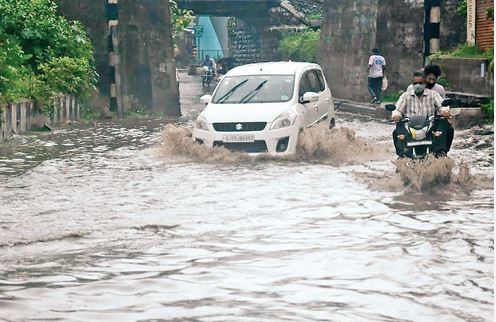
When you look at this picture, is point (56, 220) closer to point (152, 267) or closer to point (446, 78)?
point (152, 267)

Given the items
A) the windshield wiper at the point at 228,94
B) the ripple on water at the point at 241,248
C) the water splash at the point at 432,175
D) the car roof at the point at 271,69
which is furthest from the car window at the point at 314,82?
the water splash at the point at 432,175

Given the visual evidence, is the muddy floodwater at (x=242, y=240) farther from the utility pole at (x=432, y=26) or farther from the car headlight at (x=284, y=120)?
the utility pole at (x=432, y=26)

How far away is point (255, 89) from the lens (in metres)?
18.0

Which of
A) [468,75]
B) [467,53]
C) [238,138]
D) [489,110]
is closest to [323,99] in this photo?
[238,138]

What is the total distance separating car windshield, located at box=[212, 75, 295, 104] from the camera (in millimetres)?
17719

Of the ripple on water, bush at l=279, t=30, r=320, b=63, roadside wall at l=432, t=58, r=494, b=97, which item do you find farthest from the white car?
bush at l=279, t=30, r=320, b=63

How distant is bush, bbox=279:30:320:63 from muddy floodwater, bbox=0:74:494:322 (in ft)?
83.3

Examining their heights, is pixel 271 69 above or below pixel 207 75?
above

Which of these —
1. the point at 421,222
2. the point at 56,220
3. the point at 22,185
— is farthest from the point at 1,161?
the point at 421,222

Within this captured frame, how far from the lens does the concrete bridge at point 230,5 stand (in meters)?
51.9

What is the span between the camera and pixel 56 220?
11.5 metres

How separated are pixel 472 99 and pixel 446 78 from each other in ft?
8.21

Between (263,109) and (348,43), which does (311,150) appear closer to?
(263,109)

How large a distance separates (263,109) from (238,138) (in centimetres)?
72
